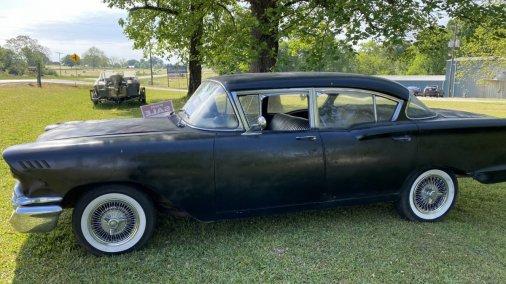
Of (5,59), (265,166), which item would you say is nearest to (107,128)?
(265,166)

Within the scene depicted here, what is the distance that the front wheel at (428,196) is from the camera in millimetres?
4043

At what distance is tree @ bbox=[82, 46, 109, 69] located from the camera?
10431 cm

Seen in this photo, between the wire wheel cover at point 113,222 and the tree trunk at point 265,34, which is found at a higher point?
A: the tree trunk at point 265,34

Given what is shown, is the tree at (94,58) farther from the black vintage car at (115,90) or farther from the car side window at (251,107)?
the car side window at (251,107)

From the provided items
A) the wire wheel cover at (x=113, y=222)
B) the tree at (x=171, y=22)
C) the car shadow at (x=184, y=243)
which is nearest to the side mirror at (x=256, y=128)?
the car shadow at (x=184, y=243)

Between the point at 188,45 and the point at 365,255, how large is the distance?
48.9ft

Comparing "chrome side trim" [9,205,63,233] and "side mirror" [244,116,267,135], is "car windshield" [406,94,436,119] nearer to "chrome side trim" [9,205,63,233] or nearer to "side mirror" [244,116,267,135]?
"side mirror" [244,116,267,135]

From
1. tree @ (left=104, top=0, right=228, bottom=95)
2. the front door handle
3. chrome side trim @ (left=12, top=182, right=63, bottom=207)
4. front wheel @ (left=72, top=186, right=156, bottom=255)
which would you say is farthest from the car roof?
tree @ (left=104, top=0, right=228, bottom=95)

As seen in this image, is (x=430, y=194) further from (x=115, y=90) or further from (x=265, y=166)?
(x=115, y=90)

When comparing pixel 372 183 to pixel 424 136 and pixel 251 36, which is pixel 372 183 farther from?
pixel 251 36

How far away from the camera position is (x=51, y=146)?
3137 millimetres

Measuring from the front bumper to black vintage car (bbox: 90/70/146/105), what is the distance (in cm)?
1432

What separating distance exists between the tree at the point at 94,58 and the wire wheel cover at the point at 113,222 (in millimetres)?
112299

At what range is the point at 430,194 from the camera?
4105mm
